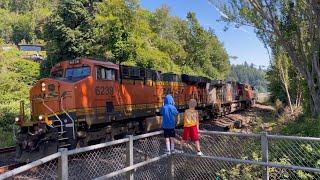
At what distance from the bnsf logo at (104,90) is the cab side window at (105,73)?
13.5 inches

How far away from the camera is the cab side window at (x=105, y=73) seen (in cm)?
1406

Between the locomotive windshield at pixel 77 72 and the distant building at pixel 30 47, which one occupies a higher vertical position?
the distant building at pixel 30 47

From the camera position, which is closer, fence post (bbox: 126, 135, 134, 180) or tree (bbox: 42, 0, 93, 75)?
fence post (bbox: 126, 135, 134, 180)

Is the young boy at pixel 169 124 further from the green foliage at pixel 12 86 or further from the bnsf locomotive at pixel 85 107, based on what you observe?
the green foliage at pixel 12 86

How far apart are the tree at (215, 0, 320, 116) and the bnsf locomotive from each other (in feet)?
17.1

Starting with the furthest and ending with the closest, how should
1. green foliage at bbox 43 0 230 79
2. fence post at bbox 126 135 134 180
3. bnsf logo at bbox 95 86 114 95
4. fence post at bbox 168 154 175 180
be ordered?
green foliage at bbox 43 0 230 79 → bnsf logo at bbox 95 86 114 95 → fence post at bbox 168 154 175 180 → fence post at bbox 126 135 134 180

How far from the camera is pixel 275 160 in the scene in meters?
7.65

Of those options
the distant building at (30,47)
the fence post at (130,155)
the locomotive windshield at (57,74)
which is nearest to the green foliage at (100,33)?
the locomotive windshield at (57,74)

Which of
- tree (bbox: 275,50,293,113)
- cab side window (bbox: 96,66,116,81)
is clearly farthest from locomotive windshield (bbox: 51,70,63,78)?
tree (bbox: 275,50,293,113)

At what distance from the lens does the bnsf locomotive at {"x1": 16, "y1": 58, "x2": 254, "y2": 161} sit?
12.6 meters

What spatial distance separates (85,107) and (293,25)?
8.77 metres

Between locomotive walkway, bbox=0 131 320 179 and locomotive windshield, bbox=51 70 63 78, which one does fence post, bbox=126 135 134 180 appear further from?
locomotive windshield, bbox=51 70 63 78

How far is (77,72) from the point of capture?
46.3 feet

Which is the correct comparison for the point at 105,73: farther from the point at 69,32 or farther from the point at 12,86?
the point at 12,86
